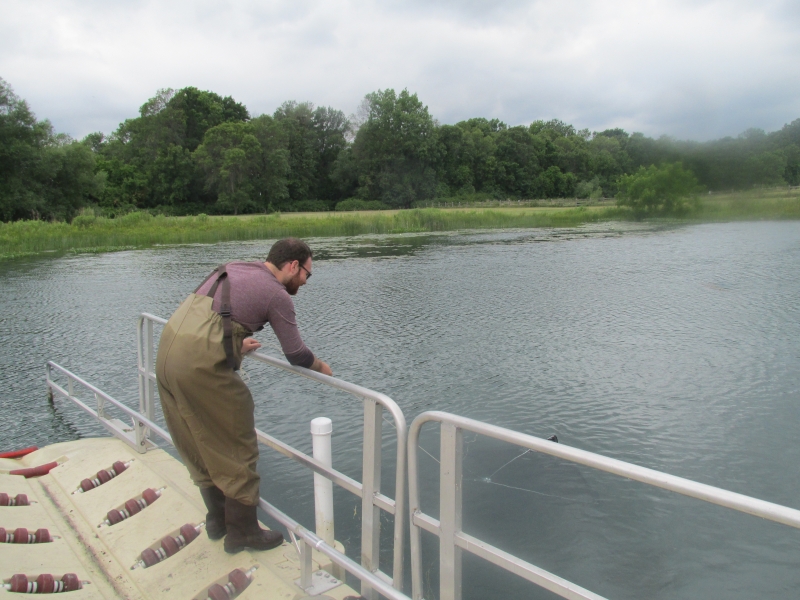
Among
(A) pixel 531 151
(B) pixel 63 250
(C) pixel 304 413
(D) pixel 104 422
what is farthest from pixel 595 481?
(A) pixel 531 151

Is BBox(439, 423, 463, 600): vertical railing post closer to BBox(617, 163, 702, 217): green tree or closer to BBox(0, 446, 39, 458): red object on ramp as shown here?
BBox(0, 446, 39, 458): red object on ramp

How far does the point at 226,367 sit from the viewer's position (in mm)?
3211

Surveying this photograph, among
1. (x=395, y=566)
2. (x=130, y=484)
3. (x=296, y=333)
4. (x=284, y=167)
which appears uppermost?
(x=284, y=167)

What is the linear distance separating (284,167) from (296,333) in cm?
8156

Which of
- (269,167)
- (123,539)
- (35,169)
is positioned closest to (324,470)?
(123,539)

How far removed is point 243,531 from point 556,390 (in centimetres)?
617

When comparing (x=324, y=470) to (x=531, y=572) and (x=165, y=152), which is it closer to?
(x=531, y=572)

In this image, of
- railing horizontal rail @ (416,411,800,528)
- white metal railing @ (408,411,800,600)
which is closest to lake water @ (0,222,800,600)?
white metal railing @ (408,411,800,600)

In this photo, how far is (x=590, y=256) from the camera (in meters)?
26.2

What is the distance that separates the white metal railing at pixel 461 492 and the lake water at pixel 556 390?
2.20 meters

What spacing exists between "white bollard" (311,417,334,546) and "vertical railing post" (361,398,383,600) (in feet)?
1.54

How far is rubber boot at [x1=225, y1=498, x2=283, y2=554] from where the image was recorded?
3.49 meters

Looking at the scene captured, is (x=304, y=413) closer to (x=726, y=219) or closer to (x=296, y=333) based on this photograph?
(x=296, y=333)

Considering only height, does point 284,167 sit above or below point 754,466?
above
